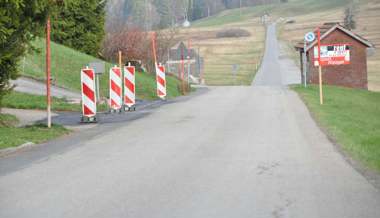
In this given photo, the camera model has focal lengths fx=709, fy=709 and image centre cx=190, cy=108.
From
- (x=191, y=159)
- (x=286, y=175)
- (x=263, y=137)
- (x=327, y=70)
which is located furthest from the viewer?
(x=327, y=70)

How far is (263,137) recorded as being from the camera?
1492 cm

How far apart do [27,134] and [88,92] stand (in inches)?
145

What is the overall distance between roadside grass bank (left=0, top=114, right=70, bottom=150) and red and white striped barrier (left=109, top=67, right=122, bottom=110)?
4701mm

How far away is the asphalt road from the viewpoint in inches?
311

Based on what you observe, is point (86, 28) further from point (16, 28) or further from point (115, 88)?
point (16, 28)

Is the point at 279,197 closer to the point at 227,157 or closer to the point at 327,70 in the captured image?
the point at 227,157

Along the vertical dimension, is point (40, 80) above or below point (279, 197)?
above

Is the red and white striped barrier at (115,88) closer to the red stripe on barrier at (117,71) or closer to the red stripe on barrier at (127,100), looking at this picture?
the red stripe on barrier at (117,71)

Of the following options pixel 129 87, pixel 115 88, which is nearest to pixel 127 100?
pixel 129 87

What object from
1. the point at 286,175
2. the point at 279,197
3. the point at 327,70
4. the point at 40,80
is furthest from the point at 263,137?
the point at 327,70

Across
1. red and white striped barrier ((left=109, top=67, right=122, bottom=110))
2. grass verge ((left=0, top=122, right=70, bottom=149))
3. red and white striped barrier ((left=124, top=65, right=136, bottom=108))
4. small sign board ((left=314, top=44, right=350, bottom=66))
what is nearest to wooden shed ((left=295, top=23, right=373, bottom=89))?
small sign board ((left=314, top=44, right=350, bottom=66))

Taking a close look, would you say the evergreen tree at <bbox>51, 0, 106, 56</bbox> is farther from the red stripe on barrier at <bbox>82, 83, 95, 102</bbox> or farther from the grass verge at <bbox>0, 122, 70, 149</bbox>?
the grass verge at <bbox>0, 122, 70, 149</bbox>

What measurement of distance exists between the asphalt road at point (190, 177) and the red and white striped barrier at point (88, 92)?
A: 2.13 meters

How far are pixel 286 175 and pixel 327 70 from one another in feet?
166
